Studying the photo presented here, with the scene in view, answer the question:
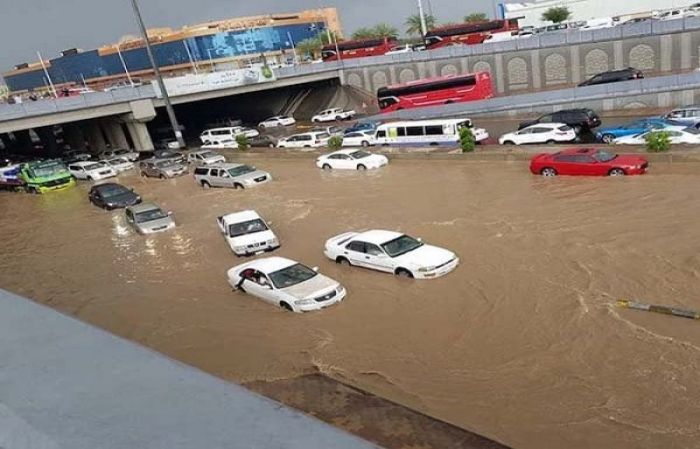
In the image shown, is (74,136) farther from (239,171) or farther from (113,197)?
(239,171)

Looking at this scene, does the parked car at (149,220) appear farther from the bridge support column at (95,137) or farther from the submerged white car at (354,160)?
the bridge support column at (95,137)

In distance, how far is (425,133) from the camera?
100 ft

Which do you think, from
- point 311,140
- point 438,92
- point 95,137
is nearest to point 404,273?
point 311,140

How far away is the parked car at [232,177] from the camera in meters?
27.5

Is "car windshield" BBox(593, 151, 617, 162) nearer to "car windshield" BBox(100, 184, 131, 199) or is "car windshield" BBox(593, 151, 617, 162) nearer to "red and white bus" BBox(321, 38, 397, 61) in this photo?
"car windshield" BBox(100, 184, 131, 199)

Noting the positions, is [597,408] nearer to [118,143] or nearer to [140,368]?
[140,368]

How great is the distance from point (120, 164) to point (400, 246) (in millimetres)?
29088

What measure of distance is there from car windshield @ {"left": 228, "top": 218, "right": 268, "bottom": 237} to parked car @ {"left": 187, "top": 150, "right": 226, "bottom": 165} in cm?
1751

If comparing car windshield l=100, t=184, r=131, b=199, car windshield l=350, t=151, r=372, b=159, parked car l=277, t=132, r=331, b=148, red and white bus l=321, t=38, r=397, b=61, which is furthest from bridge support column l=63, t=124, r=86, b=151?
car windshield l=350, t=151, r=372, b=159

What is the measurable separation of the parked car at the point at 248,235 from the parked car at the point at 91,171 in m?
20.9

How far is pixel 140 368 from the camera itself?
9.02 ft

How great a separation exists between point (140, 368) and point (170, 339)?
10.9 metres

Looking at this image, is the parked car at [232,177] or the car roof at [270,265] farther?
the parked car at [232,177]

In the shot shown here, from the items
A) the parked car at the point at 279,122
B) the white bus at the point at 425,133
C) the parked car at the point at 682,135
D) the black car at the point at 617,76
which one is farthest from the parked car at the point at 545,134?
the parked car at the point at 279,122
